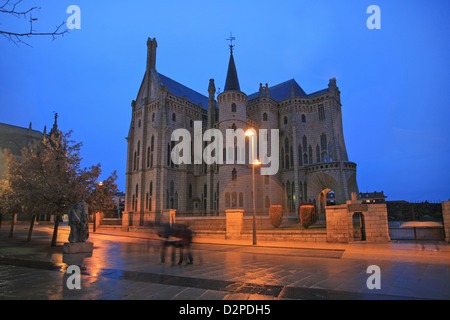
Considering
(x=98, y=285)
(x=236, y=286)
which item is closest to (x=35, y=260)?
(x=98, y=285)

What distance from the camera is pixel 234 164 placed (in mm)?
34500

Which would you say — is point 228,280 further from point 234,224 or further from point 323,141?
point 323,141

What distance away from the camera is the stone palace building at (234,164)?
114 ft

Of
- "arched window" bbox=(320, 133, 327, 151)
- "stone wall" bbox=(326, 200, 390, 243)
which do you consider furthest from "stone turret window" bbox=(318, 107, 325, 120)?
"stone wall" bbox=(326, 200, 390, 243)

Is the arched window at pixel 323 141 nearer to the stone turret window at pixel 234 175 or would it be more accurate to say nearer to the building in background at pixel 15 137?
the stone turret window at pixel 234 175

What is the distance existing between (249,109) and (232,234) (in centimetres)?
2605

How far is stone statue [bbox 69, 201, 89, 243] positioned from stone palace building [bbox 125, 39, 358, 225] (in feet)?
76.2

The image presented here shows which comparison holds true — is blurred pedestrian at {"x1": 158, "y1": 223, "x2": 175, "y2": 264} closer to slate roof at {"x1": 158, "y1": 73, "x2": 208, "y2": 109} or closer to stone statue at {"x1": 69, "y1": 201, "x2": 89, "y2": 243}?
stone statue at {"x1": 69, "y1": 201, "x2": 89, "y2": 243}

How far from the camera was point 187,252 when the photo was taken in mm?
9898

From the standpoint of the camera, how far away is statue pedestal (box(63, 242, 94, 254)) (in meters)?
10.8

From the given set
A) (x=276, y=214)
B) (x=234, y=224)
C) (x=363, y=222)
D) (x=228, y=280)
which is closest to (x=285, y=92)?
(x=276, y=214)

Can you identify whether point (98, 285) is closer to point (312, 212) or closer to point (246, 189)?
point (312, 212)

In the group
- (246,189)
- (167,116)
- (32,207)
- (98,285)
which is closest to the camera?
(98,285)

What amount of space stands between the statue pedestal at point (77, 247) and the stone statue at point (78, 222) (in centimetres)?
17
